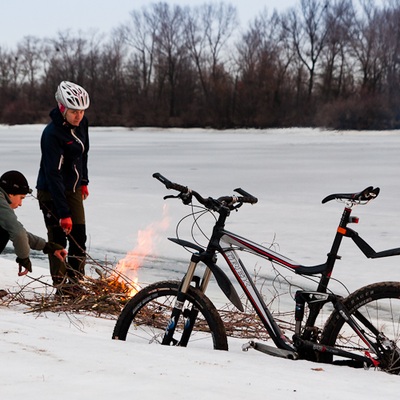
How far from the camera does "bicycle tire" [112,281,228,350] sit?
3.79m

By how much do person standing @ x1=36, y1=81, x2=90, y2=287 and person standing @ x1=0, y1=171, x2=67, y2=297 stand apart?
0.32 metres

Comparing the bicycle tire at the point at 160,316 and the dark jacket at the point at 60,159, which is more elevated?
the dark jacket at the point at 60,159

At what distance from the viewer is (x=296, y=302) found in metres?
3.70

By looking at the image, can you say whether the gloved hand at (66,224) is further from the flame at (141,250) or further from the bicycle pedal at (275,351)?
the bicycle pedal at (275,351)

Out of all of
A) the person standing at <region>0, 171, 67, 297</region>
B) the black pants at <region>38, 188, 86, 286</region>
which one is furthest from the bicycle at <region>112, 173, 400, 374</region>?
the black pants at <region>38, 188, 86, 286</region>

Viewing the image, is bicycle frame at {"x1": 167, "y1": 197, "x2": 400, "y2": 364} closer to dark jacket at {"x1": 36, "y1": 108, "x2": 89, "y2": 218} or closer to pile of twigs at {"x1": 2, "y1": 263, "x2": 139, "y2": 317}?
pile of twigs at {"x1": 2, "y1": 263, "x2": 139, "y2": 317}

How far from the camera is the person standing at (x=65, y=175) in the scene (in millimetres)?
5414

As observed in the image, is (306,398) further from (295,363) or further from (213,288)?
(213,288)

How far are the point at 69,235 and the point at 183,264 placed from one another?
2729 millimetres

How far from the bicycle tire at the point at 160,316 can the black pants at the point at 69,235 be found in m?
1.30

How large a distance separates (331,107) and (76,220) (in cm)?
5222

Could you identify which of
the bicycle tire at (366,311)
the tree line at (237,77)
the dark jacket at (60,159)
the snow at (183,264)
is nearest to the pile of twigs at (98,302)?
the snow at (183,264)

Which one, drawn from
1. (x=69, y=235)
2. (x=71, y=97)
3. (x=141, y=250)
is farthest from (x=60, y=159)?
(x=141, y=250)

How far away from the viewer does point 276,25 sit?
75.8m
